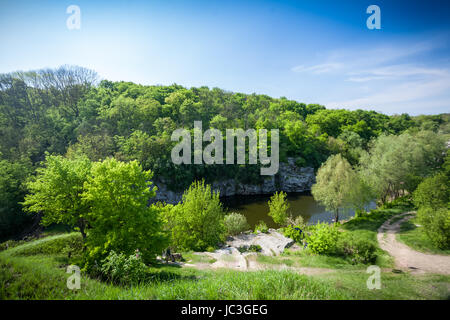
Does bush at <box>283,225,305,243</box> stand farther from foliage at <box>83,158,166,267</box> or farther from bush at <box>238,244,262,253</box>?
foliage at <box>83,158,166,267</box>

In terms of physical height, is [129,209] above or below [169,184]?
above

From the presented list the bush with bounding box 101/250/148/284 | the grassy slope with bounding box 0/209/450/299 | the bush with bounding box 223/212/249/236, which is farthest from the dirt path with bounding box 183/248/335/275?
the bush with bounding box 223/212/249/236

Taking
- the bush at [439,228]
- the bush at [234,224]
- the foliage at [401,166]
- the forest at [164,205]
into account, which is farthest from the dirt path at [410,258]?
the bush at [234,224]

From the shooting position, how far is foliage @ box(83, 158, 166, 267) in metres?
8.89

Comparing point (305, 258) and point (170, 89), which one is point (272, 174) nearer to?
point (305, 258)

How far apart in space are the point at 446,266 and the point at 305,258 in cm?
784

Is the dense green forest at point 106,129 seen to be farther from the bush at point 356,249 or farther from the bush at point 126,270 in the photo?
the bush at point 126,270

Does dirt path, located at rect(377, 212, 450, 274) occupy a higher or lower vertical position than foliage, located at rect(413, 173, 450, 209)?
lower

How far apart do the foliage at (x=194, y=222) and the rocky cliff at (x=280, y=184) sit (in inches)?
928

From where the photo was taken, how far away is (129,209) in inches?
364

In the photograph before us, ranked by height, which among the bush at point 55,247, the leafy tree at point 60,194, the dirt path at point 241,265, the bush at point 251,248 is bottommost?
the bush at point 251,248

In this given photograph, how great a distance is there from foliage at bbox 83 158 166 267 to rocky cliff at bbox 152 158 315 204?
31197 millimetres

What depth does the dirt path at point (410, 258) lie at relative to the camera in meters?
11.1
